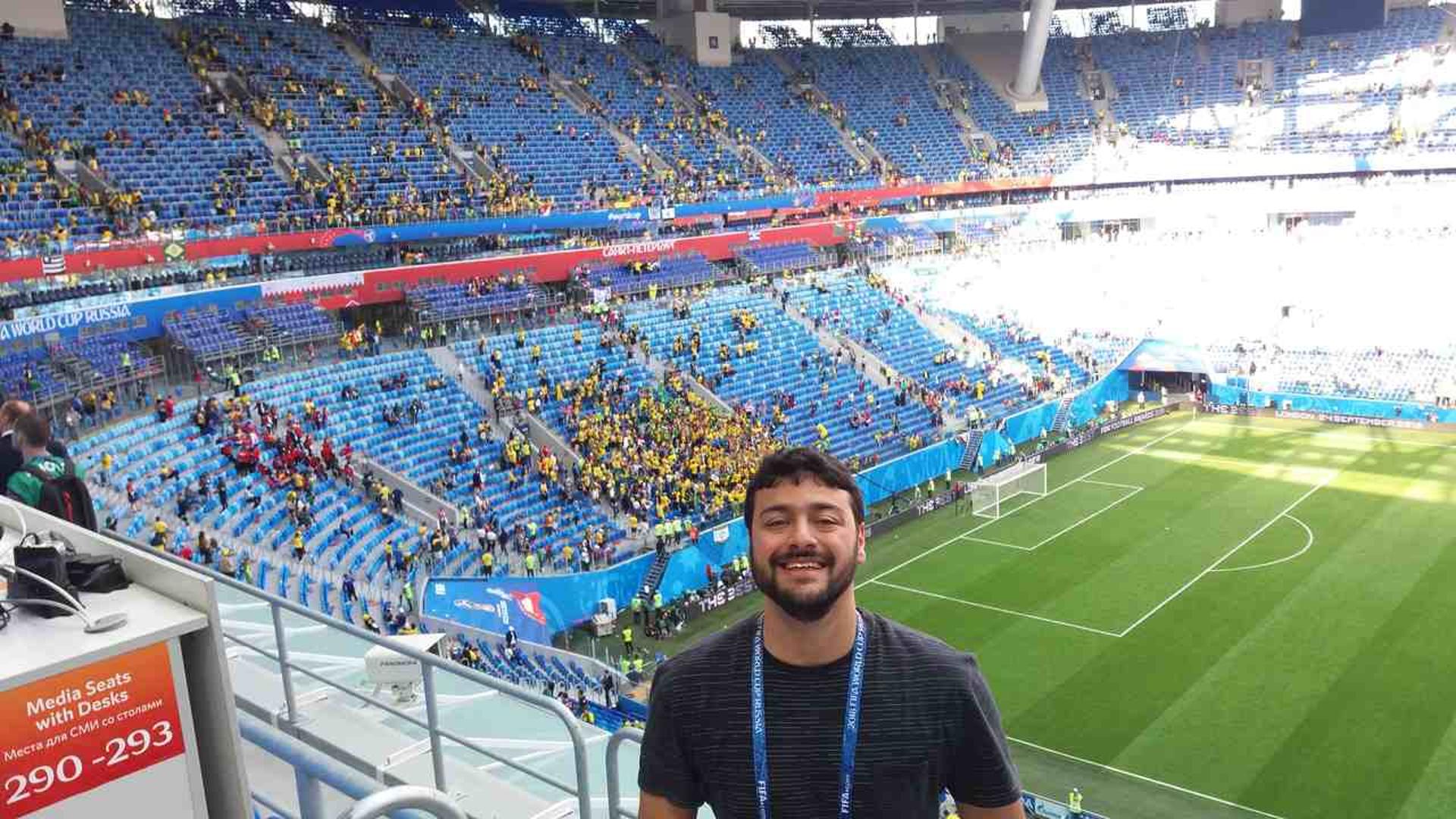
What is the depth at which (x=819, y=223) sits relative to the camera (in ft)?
A: 182

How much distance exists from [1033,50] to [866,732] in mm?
68952

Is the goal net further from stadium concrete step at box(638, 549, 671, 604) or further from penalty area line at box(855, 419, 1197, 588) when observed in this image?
stadium concrete step at box(638, 549, 671, 604)

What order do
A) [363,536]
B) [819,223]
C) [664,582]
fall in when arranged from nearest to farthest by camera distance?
1. [363,536]
2. [664,582]
3. [819,223]

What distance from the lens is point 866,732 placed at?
118 inches

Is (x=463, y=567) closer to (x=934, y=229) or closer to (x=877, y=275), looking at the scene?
(x=877, y=275)

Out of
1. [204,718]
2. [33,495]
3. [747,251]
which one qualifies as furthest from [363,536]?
[747,251]

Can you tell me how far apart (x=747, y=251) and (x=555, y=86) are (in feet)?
41.5

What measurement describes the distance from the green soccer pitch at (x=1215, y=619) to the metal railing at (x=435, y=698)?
55.7 feet

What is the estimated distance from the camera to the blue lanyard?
3.00 m

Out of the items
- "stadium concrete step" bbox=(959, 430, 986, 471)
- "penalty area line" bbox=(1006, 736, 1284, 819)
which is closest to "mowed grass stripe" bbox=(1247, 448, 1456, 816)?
"penalty area line" bbox=(1006, 736, 1284, 819)

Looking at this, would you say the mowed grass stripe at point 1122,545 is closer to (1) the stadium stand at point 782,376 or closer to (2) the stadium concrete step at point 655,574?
(2) the stadium concrete step at point 655,574

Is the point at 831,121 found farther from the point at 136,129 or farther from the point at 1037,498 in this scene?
the point at 136,129

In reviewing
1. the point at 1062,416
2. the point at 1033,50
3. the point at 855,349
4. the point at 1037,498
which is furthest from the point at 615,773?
the point at 1033,50

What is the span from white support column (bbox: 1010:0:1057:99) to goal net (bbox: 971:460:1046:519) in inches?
1332
